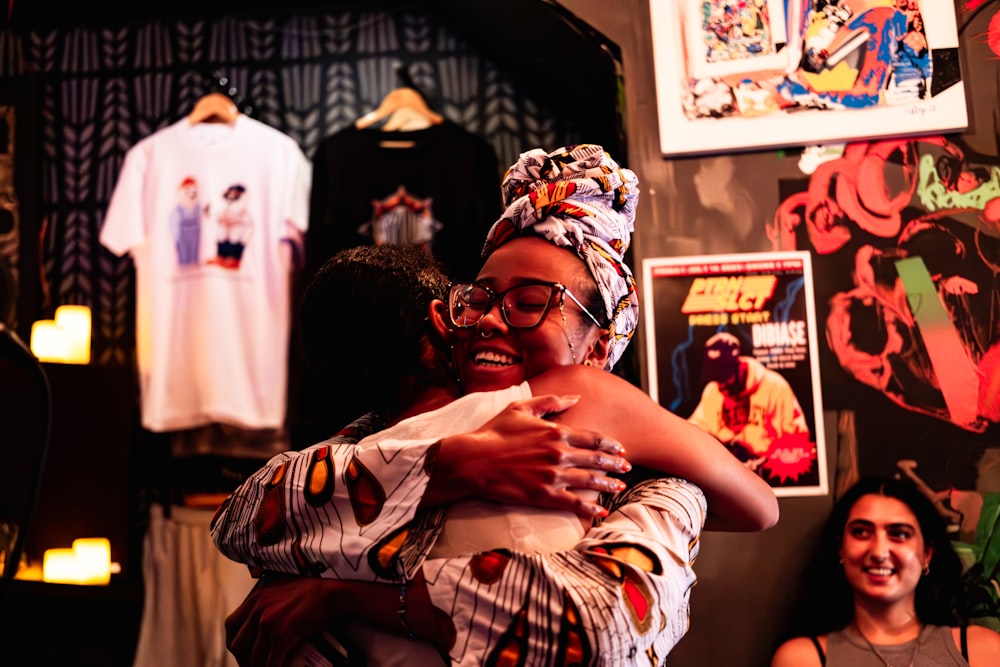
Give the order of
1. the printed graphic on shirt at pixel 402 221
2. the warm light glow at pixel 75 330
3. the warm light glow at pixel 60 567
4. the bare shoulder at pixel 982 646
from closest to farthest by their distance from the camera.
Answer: the bare shoulder at pixel 982 646, the warm light glow at pixel 60 567, the printed graphic on shirt at pixel 402 221, the warm light glow at pixel 75 330

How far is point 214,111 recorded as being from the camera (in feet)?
12.0

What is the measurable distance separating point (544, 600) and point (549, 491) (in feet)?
0.43

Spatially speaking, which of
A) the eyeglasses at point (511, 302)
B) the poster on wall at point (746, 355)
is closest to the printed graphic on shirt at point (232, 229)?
the poster on wall at point (746, 355)

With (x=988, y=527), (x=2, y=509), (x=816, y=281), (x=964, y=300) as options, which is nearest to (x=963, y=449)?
(x=988, y=527)

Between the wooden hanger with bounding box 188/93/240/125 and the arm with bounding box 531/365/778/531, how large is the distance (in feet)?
9.27

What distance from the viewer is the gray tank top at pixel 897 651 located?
2477mm

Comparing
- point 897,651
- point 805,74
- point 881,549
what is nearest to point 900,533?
point 881,549

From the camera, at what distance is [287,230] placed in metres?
3.55

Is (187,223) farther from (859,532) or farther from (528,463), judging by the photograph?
(528,463)

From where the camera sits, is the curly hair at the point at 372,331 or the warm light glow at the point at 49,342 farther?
the warm light glow at the point at 49,342

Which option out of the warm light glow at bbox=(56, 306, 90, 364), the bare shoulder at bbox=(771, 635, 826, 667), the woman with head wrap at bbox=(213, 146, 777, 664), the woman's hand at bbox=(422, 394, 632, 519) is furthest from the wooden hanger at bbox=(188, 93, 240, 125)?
the woman's hand at bbox=(422, 394, 632, 519)

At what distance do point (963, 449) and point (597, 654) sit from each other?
1907mm

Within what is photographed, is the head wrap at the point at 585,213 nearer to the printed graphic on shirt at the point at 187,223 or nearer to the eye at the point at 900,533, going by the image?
the eye at the point at 900,533

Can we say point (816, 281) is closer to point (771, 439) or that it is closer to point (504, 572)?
point (771, 439)
